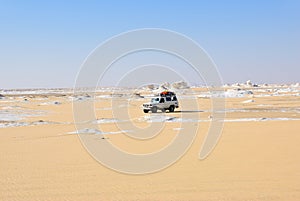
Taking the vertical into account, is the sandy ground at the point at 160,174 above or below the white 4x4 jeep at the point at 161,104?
below

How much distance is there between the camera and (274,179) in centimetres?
824

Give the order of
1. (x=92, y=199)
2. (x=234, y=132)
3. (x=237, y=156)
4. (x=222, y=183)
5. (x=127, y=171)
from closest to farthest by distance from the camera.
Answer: (x=92, y=199), (x=222, y=183), (x=127, y=171), (x=237, y=156), (x=234, y=132)

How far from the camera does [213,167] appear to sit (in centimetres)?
979

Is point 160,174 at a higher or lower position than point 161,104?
lower

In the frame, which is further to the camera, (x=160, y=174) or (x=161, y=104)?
(x=161, y=104)

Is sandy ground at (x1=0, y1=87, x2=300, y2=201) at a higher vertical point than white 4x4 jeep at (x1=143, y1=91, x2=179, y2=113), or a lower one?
lower

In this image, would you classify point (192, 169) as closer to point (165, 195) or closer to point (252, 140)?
point (165, 195)

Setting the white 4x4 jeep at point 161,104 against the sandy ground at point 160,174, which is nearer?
the sandy ground at point 160,174

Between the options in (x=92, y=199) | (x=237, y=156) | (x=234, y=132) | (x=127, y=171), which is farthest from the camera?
(x=234, y=132)

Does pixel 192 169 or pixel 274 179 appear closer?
pixel 274 179

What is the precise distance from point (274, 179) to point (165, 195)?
2828mm

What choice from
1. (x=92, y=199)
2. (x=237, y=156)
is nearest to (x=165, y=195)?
(x=92, y=199)

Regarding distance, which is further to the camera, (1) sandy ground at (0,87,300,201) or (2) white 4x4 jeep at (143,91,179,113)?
(2) white 4x4 jeep at (143,91,179,113)

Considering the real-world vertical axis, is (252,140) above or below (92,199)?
above
